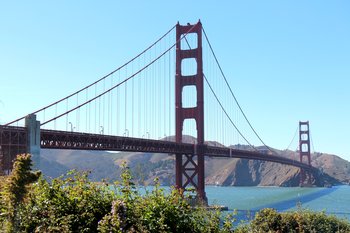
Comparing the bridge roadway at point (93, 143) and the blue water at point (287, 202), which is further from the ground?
the bridge roadway at point (93, 143)

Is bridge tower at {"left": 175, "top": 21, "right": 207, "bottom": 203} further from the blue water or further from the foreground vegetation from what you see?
the foreground vegetation

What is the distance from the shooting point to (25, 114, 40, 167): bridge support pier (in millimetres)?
39000

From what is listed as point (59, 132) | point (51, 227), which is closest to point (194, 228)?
point (51, 227)

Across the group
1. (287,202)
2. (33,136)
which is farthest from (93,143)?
(287,202)

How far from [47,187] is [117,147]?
133 ft

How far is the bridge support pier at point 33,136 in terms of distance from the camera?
39.0 m

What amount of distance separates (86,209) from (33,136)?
28.7 meters

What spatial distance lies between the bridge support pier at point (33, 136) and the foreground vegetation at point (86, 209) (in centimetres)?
2591

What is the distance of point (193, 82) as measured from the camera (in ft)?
230

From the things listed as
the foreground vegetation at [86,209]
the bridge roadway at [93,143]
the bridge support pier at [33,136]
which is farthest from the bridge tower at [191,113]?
the foreground vegetation at [86,209]

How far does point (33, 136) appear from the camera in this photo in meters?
39.7

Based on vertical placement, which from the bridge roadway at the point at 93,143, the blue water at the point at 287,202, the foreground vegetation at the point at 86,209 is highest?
the bridge roadway at the point at 93,143

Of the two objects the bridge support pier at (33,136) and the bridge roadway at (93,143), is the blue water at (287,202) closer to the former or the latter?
the bridge roadway at (93,143)

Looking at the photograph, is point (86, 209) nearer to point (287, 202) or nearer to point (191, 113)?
point (191, 113)
